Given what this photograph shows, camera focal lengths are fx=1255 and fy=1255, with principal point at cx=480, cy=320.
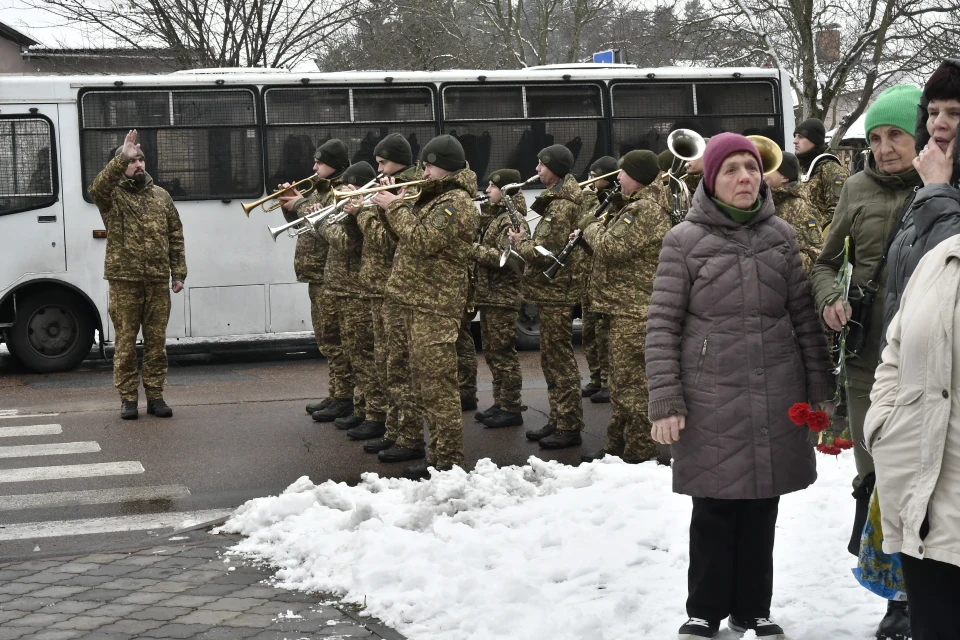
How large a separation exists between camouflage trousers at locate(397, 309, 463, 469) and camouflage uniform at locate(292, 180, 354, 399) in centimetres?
233

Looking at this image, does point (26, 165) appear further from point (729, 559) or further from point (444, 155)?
point (729, 559)

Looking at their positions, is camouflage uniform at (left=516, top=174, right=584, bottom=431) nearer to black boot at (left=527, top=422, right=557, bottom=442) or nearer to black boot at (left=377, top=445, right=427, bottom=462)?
black boot at (left=527, top=422, right=557, bottom=442)

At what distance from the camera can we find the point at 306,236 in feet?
33.6

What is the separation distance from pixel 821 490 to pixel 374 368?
3.75m

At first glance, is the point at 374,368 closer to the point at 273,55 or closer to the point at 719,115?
the point at 719,115

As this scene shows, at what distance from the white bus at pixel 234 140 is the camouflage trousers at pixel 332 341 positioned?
3.91m

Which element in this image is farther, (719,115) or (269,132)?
(719,115)

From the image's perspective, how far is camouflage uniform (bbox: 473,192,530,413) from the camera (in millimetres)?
9727

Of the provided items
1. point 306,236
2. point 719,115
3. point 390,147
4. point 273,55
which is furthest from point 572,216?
point 273,55

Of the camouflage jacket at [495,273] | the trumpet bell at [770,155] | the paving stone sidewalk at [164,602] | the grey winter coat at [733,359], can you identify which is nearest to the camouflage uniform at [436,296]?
the paving stone sidewalk at [164,602]

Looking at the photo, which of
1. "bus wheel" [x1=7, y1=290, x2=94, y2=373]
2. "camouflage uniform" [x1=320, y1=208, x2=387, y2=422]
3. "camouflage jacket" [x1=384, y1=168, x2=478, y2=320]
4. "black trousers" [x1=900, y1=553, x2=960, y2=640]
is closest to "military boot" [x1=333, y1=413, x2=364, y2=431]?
"camouflage uniform" [x1=320, y1=208, x2=387, y2=422]

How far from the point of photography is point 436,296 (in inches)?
301

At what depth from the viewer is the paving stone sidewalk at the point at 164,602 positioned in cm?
500

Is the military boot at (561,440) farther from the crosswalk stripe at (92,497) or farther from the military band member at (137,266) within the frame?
the military band member at (137,266)
